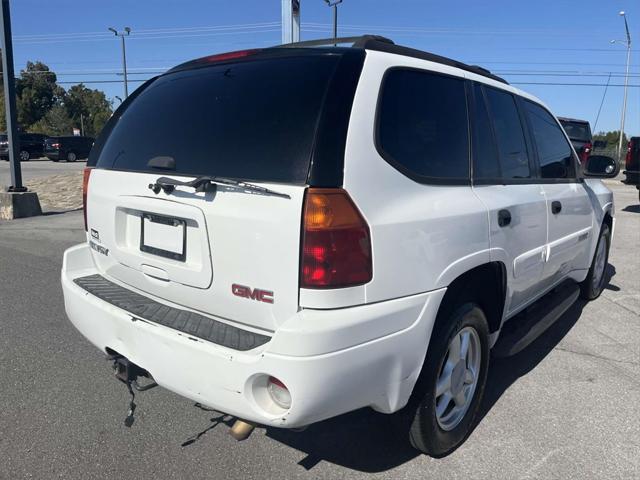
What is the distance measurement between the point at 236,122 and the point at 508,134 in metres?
1.82

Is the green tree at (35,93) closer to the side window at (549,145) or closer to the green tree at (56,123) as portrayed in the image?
the green tree at (56,123)

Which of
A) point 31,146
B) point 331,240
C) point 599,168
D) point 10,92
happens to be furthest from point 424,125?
point 31,146

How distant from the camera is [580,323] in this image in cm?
478

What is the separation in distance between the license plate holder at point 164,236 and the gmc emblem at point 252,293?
1.12 ft

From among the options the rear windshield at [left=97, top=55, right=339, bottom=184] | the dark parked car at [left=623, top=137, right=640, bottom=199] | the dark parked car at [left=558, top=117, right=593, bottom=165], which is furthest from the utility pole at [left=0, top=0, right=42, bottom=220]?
the dark parked car at [left=558, top=117, right=593, bottom=165]

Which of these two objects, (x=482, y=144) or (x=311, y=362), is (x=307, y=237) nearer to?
(x=311, y=362)


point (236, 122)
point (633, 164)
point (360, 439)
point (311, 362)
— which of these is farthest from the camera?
point (633, 164)

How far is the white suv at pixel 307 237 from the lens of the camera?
2.02 metres

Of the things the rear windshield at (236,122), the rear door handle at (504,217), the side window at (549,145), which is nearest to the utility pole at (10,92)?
the rear windshield at (236,122)

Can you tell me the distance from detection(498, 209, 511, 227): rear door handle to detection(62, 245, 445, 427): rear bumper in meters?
0.73

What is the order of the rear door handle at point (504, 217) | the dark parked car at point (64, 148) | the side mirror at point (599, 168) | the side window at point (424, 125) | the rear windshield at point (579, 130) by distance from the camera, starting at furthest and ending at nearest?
1. the dark parked car at point (64, 148)
2. the rear windshield at point (579, 130)
3. the side mirror at point (599, 168)
4. the rear door handle at point (504, 217)
5. the side window at point (424, 125)

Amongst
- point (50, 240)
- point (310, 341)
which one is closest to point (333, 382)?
point (310, 341)

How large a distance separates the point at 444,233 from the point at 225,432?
5.28 ft

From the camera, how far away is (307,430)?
9.75ft
